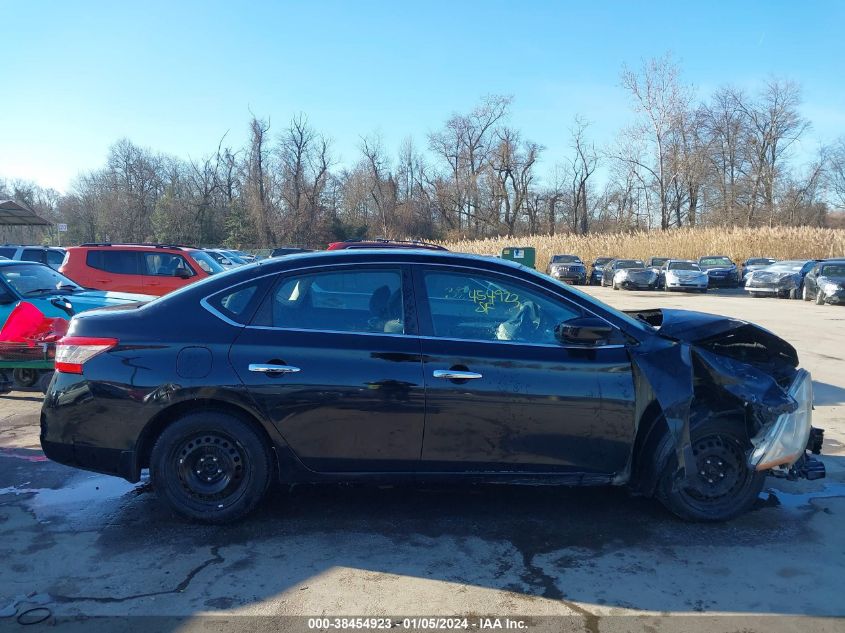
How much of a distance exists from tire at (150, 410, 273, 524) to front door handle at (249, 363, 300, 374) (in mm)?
366

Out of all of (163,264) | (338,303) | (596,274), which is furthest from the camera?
(596,274)

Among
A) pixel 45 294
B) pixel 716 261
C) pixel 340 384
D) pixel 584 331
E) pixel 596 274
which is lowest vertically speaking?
pixel 340 384

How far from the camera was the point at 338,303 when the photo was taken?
4035mm

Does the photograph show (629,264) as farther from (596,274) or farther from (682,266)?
(596,274)

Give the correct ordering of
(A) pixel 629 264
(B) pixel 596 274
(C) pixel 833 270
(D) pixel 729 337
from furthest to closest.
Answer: (B) pixel 596 274 < (A) pixel 629 264 < (C) pixel 833 270 < (D) pixel 729 337

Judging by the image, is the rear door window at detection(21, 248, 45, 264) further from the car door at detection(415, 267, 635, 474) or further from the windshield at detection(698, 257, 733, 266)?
the windshield at detection(698, 257, 733, 266)

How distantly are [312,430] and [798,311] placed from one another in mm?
19284

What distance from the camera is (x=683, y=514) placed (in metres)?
4.03

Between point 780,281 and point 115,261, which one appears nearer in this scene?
point 115,261

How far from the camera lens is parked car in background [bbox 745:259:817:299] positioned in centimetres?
2480

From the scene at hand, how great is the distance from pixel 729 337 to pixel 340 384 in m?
2.80

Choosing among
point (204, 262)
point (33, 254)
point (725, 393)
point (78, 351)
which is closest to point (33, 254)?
point (33, 254)

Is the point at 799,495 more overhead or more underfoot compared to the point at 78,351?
more underfoot

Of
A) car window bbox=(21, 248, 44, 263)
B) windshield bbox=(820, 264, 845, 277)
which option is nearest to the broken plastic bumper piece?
car window bbox=(21, 248, 44, 263)
